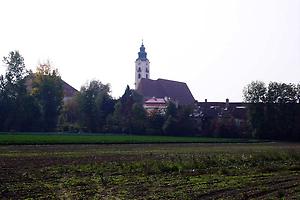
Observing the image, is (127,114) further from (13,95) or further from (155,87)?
(155,87)

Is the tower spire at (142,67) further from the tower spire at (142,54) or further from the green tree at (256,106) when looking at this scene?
the green tree at (256,106)

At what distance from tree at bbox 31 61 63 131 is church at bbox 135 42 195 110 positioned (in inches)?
1583

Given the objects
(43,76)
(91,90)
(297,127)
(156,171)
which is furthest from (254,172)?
(91,90)

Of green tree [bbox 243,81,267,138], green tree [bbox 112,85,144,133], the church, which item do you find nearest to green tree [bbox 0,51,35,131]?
green tree [bbox 112,85,144,133]

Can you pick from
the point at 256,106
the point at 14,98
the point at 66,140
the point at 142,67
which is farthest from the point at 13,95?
the point at 142,67

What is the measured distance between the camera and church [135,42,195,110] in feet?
487

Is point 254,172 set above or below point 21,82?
below

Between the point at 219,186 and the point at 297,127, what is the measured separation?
3010 inches

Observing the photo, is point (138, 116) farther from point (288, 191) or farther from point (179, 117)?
point (288, 191)

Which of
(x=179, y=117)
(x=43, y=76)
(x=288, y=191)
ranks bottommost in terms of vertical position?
(x=288, y=191)

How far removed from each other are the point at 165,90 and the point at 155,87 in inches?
121

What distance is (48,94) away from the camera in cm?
9638

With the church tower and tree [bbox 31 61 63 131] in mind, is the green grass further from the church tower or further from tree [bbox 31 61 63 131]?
the church tower

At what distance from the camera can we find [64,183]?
67.3ft
